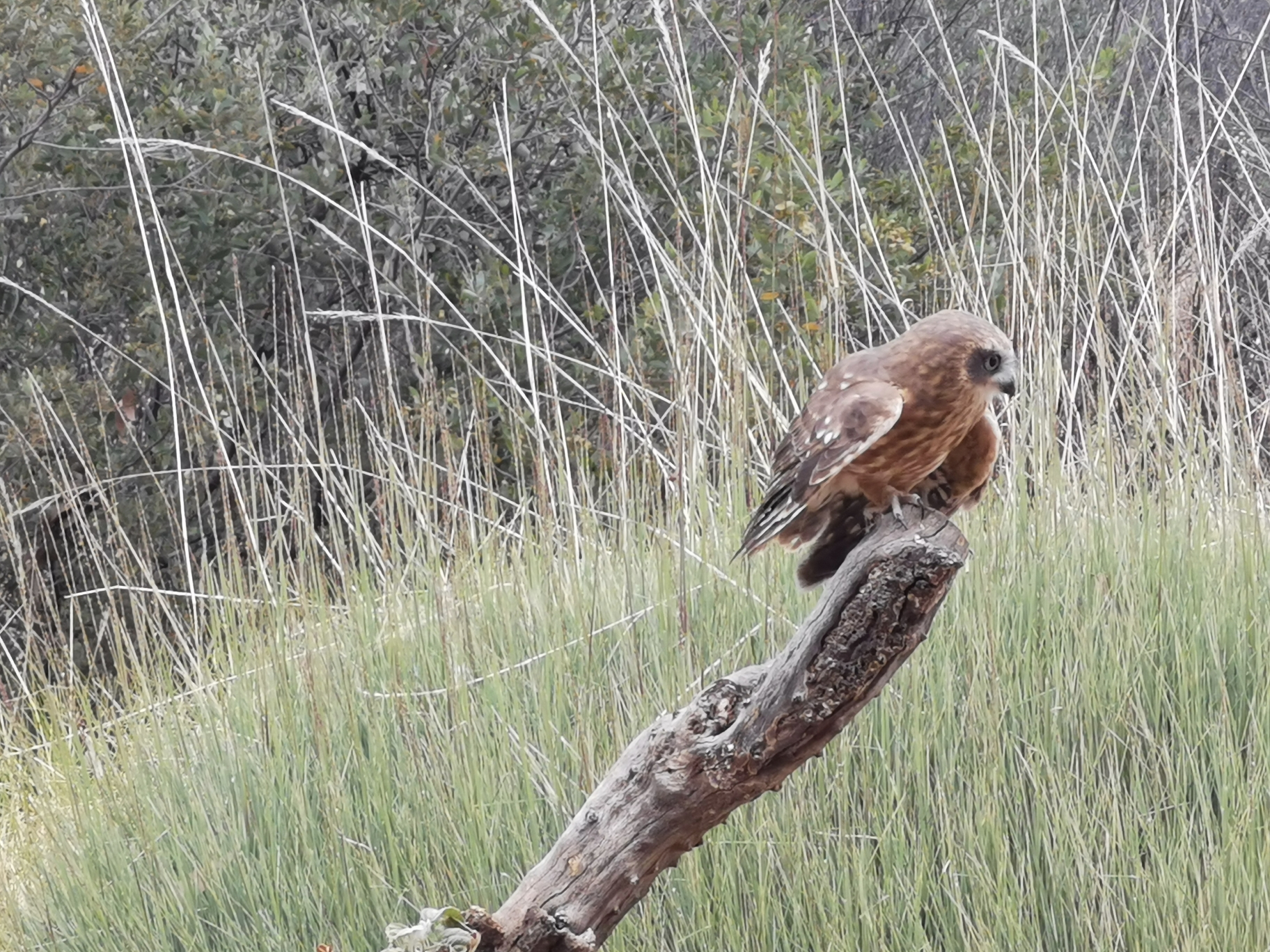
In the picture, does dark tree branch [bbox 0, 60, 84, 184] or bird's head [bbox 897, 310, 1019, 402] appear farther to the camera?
dark tree branch [bbox 0, 60, 84, 184]

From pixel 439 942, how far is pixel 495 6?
3465 millimetres

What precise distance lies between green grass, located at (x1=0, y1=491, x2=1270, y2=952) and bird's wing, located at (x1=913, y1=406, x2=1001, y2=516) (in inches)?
10.5

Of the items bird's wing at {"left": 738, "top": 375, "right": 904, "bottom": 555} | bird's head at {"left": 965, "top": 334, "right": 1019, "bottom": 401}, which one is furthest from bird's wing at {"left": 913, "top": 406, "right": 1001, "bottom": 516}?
bird's wing at {"left": 738, "top": 375, "right": 904, "bottom": 555}

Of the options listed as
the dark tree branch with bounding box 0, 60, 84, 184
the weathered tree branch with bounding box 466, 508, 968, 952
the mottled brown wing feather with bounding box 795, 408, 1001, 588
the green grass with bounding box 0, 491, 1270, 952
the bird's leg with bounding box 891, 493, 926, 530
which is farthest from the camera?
the dark tree branch with bounding box 0, 60, 84, 184

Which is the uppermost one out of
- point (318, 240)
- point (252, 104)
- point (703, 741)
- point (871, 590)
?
point (252, 104)

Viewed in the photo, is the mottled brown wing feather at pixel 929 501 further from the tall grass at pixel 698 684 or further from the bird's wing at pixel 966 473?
the tall grass at pixel 698 684

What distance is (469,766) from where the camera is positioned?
2346 mm

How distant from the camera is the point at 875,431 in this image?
1.85 meters

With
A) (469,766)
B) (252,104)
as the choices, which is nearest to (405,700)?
(469,766)

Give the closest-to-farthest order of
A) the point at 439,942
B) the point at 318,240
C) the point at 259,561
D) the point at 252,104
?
the point at 439,942
the point at 259,561
the point at 252,104
the point at 318,240

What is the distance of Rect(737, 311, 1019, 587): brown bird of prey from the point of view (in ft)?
6.14

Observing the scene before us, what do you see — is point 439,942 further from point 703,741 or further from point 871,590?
point 871,590

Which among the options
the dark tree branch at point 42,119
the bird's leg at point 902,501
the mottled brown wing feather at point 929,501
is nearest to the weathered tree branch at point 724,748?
the bird's leg at point 902,501

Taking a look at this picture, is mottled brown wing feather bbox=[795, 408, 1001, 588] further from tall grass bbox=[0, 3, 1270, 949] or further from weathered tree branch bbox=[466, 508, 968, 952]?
weathered tree branch bbox=[466, 508, 968, 952]
